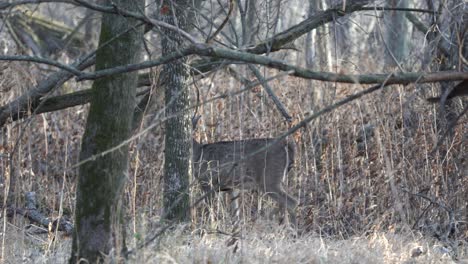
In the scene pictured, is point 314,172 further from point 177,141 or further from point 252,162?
point 177,141

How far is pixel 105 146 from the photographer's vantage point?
17.1 feet

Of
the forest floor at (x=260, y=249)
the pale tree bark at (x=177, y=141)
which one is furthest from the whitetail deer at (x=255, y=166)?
the pale tree bark at (x=177, y=141)

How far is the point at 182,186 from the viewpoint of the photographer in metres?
6.85

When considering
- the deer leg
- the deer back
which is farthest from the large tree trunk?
the deer back

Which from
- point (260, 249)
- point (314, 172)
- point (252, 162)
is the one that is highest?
point (252, 162)

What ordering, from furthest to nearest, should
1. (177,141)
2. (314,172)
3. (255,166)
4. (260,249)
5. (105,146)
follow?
1. (255,166)
2. (314,172)
3. (177,141)
4. (260,249)
5. (105,146)

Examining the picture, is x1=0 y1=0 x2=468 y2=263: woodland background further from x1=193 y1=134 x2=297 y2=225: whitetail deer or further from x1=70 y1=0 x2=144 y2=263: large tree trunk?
x1=70 y1=0 x2=144 y2=263: large tree trunk

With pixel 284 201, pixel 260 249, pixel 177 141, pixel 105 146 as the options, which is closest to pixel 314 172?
pixel 284 201

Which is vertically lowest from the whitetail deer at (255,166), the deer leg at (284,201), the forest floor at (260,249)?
the forest floor at (260,249)

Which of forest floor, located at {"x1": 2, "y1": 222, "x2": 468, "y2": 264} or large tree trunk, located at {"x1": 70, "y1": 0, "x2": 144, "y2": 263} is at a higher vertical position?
large tree trunk, located at {"x1": 70, "y1": 0, "x2": 144, "y2": 263}

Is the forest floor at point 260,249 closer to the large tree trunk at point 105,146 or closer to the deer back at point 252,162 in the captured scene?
the large tree trunk at point 105,146

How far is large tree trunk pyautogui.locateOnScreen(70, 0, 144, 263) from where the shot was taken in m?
5.21

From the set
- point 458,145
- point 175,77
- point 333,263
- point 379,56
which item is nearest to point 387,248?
point 333,263

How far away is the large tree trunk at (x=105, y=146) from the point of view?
17.1ft
